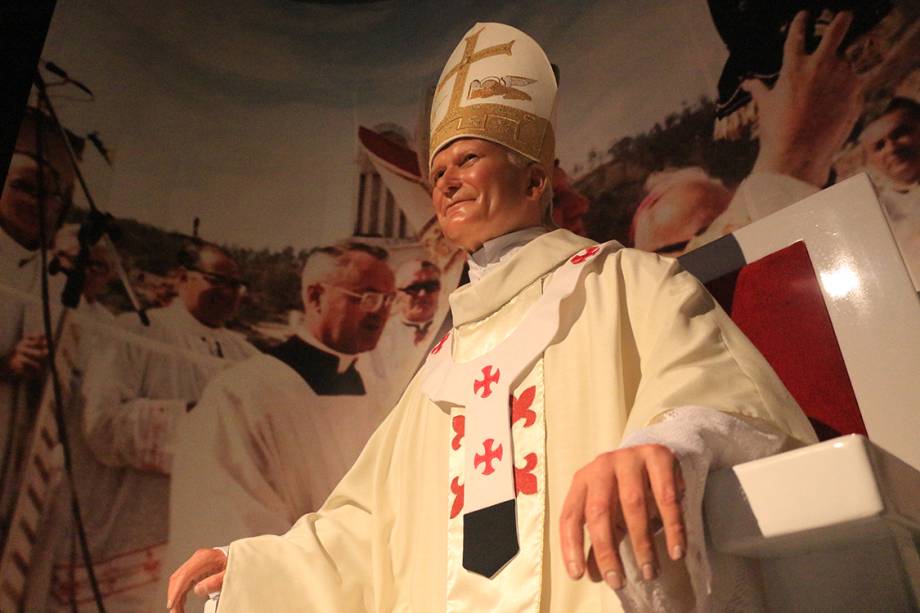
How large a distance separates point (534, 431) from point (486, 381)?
200mm

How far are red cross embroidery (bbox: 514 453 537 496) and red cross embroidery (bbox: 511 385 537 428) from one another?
0.08 m

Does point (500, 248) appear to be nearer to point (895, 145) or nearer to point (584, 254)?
point (584, 254)

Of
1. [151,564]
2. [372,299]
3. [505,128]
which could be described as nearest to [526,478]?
[505,128]

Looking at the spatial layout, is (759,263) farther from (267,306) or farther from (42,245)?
(42,245)

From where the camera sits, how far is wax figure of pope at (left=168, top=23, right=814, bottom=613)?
106 centimetres

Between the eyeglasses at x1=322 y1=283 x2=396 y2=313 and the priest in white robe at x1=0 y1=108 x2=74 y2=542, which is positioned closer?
the priest in white robe at x1=0 y1=108 x2=74 y2=542

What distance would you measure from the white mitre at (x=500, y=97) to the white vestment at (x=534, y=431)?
13.5 inches

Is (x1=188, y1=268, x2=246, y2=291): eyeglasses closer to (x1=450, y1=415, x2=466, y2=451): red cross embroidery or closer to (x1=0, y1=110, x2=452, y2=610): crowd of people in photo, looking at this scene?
(x1=0, y1=110, x2=452, y2=610): crowd of people in photo

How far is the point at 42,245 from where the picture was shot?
3672 millimetres

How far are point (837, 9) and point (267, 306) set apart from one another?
9.53 feet

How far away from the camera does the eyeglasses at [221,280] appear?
415 centimetres

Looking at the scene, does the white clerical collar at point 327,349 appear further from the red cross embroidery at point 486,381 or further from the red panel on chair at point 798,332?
the red panel on chair at point 798,332

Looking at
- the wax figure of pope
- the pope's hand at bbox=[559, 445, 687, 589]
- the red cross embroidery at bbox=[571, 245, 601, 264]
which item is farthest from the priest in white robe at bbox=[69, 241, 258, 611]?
the pope's hand at bbox=[559, 445, 687, 589]

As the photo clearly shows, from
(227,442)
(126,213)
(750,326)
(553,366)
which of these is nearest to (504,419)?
(553,366)
